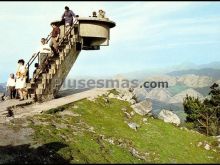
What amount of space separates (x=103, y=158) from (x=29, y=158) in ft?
9.95

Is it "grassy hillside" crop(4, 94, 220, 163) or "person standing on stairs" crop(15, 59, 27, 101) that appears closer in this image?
"grassy hillside" crop(4, 94, 220, 163)

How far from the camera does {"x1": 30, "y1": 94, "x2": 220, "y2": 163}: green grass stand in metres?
17.4

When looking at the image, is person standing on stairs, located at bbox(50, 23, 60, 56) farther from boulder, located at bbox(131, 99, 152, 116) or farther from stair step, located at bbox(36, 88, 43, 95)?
boulder, located at bbox(131, 99, 152, 116)

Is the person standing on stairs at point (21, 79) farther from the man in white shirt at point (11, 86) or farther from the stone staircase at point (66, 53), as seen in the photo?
the man in white shirt at point (11, 86)

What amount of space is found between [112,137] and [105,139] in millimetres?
519

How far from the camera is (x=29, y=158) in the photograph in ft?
50.1

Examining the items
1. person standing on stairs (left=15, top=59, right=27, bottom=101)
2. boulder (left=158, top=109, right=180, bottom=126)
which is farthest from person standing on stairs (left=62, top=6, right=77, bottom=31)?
boulder (left=158, top=109, right=180, bottom=126)

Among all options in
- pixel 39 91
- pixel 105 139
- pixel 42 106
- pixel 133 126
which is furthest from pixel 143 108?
pixel 105 139

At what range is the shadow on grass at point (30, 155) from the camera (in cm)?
1502

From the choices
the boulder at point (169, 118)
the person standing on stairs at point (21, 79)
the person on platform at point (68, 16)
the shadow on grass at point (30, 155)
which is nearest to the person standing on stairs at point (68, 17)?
the person on platform at point (68, 16)

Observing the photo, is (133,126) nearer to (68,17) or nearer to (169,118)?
(169,118)

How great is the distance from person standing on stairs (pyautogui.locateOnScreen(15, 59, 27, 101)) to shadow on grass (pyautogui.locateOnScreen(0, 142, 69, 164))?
30.8 feet

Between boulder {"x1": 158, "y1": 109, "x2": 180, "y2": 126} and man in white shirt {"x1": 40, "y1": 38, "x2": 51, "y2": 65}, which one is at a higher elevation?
man in white shirt {"x1": 40, "y1": 38, "x2": 51, "y2": 65}

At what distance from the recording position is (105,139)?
19.6 m
